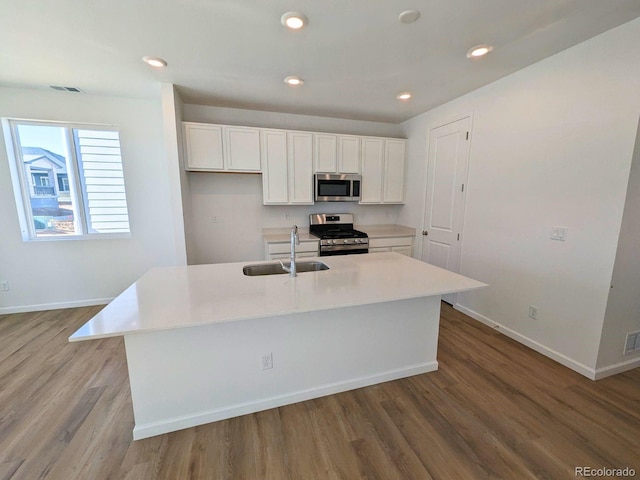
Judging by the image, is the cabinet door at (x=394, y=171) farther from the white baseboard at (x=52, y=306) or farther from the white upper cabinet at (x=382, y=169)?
the white baseboard at (x=52, y=306)

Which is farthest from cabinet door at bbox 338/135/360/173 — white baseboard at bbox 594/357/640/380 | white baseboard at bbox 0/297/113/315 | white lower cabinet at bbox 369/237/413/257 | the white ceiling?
white baseboard at bbox 0/297/113/315

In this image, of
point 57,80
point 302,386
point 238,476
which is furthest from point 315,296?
point 57,80

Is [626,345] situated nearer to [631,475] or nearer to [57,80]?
[631,475]

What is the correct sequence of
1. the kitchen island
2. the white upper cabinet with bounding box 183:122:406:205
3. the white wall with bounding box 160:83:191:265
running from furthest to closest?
the white upper cabinet with bounding box 183:122:406:205 → the white wall with bounding box 160:83:191:265 → the kitchen island

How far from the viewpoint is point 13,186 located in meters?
3.12

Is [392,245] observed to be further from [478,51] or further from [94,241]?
[94,241]

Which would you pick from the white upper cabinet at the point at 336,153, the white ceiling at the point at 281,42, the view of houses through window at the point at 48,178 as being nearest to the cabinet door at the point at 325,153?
the white upper cabinet at the point at 336,153

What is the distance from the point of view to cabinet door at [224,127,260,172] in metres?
3.45

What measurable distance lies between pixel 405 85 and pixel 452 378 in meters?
2.90

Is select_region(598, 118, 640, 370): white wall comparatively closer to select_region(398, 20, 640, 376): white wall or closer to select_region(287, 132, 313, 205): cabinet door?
select_region(398, 20, 640, 376): white wall

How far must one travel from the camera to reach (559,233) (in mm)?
2295

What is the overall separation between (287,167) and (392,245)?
1953mm

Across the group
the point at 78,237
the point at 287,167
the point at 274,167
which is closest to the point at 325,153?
the point at 287,167

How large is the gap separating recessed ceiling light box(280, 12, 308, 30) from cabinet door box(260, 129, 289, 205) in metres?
1.82
